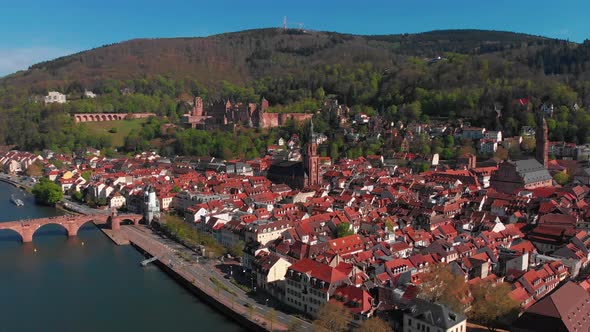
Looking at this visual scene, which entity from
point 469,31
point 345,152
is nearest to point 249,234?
point 345,152

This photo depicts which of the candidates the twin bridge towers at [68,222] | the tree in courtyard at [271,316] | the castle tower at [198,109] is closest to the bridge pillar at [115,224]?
the twin bridge towers at [68,222]

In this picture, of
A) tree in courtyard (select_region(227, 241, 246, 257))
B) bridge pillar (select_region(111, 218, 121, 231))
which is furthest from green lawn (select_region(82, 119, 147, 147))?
tree in courtyard (select_region(227, 241, 246, 257))

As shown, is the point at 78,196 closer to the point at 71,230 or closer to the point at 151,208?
the point at 71,230

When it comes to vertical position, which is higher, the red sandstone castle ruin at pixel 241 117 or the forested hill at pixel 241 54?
the forested hill at pixel 241 54

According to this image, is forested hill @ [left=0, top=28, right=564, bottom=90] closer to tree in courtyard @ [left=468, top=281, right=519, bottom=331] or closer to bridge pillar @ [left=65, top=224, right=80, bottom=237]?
bridge pillar @ [left=65, top=224, right=80, bottom=237]

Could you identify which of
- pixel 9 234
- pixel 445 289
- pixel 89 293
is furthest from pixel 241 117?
pixel 445 289

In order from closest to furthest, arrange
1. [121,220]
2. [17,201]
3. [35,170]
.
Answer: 1. [121,220]
2. [17,201]
3. [35,170]

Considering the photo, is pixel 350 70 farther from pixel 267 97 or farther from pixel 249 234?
pixel 249 234

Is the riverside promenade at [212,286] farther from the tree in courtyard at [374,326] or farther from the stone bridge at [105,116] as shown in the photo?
the stone bridge at [105,116]
